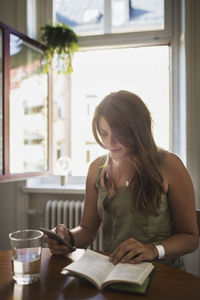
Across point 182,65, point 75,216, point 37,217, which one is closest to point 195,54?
point 182,65

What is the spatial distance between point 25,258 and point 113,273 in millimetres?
237

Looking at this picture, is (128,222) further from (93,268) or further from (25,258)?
(25,258)

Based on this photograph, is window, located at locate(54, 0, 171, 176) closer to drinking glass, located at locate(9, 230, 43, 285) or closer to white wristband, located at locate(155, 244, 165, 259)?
white wristband, located at locate(155, 244, 165, 259)

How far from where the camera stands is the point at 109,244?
129cm

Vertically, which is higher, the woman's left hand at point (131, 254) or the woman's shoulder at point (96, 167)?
the woman's shoulder at point (96, 167)

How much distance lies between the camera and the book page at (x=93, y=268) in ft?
2.55

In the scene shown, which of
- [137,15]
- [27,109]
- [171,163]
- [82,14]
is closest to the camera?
[171,163]

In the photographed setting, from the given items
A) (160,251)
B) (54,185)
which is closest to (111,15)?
(54,185)

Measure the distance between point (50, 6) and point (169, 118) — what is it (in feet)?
4.58

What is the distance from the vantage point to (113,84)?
8.32 feet

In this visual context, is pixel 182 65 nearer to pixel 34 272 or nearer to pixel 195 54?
pixel 195 54

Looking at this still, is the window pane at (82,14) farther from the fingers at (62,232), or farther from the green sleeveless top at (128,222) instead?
the fingers at (62,232)

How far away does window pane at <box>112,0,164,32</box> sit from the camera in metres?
2.41

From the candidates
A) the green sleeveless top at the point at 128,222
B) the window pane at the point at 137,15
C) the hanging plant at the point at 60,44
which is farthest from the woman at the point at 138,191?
the window pane at the point at 137,15
